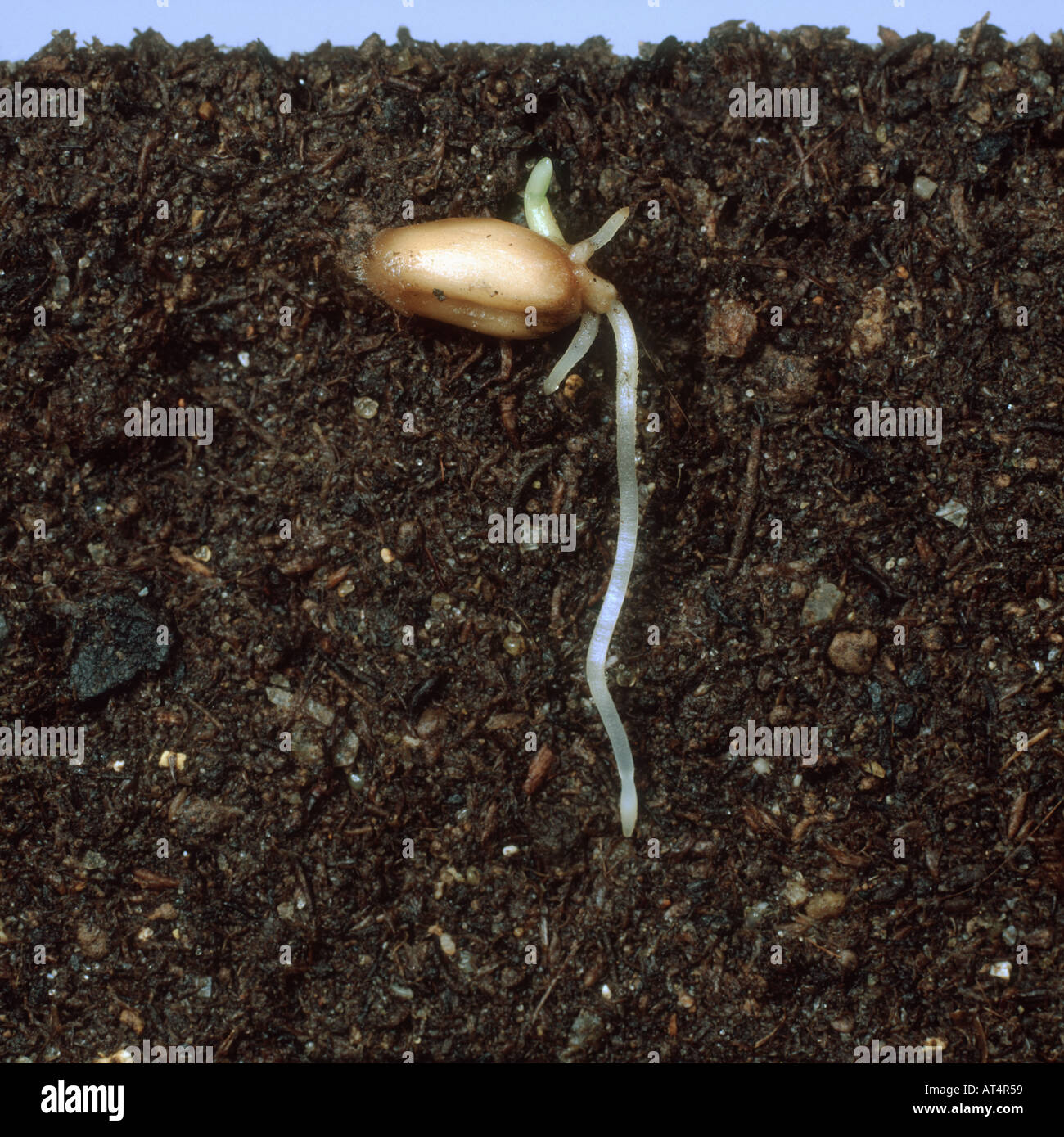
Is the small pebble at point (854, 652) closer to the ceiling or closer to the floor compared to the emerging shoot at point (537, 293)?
closer to the floor

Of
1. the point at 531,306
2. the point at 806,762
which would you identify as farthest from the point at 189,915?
the point at 531,306

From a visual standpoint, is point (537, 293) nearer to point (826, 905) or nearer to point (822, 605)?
point (822, 605)

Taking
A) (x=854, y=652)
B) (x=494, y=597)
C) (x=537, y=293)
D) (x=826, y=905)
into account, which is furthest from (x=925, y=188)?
(x=826, y=905)

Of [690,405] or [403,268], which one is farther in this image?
[690,405]

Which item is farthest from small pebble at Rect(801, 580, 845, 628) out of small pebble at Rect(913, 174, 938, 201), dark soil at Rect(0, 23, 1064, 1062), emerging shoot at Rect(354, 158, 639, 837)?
small pebble at Rect(913, 174, 938, 201)

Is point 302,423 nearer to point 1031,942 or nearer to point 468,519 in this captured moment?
point 468,519

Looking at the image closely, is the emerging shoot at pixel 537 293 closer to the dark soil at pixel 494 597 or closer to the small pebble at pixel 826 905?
the dark soil at pixel 494 597

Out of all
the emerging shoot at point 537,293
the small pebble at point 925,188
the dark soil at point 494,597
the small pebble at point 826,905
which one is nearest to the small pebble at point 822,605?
the dark soil at point 494,597

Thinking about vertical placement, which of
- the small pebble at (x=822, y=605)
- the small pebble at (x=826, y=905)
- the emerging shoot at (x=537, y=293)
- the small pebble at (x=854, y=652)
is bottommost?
the small pebble at (x=826, y=905)

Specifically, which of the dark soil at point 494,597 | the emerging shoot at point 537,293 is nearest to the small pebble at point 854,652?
the dark soil at point 494,597
